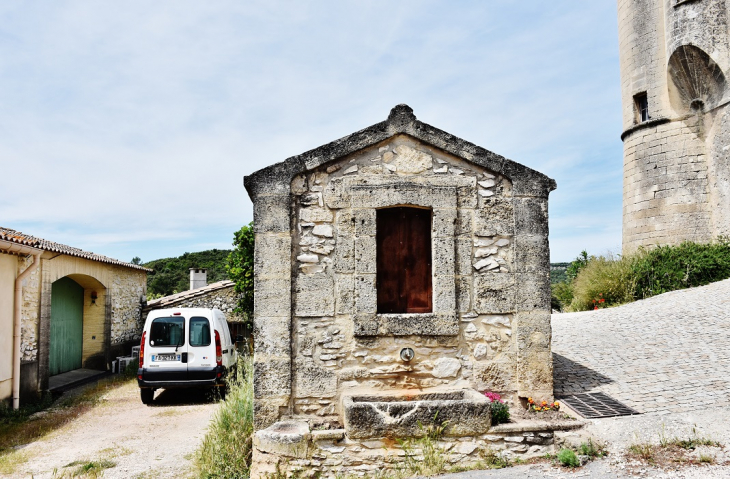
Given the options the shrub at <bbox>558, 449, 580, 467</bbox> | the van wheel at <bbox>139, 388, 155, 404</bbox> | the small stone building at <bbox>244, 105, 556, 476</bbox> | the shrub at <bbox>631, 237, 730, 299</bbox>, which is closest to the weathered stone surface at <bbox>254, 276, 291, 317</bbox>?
the small stone building at <bbox>244, 105, 556, 476</bbox>

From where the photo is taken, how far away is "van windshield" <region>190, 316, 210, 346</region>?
937 cm

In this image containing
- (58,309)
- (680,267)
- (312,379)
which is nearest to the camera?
(312,379)

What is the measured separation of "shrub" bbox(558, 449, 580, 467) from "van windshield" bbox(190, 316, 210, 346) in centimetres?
656

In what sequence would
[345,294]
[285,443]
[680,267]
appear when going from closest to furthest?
[285,443]
[345,294]
[680,267]

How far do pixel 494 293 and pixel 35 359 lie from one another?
341 inches

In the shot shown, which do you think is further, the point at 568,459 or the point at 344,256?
the point at 344,256

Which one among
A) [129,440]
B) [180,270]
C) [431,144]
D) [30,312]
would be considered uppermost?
[431,144]

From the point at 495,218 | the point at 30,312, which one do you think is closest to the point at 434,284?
the point at 495,218

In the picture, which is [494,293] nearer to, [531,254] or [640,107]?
[531,254]

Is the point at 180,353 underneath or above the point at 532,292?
underneath

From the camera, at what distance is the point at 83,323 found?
45.6ft

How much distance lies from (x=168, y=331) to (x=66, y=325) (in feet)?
17.8

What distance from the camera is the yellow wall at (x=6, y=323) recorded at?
8500 millimetres

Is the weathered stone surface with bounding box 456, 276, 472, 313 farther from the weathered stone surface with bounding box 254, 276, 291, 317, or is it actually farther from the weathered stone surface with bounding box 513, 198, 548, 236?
the weathered stone surface with bounding box 254, 276, 291, 317
